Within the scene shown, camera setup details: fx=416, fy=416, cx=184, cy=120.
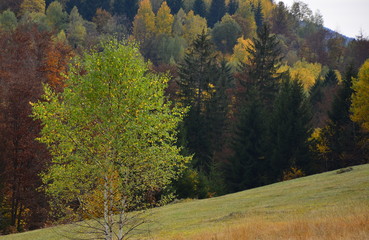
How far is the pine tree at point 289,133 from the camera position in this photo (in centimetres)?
4931

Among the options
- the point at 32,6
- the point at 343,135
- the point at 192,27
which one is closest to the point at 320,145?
the point at 343,135

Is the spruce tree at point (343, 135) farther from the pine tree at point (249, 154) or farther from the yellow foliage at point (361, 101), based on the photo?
the pine tree at point (249, 154)

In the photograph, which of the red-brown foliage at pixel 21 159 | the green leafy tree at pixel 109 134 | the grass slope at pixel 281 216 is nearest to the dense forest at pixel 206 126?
the red-brown foliage at pixel 21 159

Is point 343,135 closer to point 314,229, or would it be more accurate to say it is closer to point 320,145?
point 320,145

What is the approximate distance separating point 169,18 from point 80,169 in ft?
512

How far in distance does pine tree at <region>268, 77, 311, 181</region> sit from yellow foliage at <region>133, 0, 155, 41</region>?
333ft

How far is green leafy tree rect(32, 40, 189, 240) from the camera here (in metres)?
16.5

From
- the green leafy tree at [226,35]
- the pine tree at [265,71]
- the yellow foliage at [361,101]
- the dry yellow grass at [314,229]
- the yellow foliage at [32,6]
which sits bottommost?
the dry yellow grass at [314,229]

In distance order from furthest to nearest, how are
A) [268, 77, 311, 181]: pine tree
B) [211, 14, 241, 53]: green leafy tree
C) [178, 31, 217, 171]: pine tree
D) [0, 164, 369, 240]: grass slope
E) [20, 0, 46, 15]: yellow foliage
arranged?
1. [211, 14, 241, 53]: green leafy tree
2. [20, 0, 46, 15]: yellow foliage
3. [178, 31, 217, 171]: pine tree
4. [268, 77, 311, 181]: pine tree
5. [0, 164, 369, 240]: grass slope

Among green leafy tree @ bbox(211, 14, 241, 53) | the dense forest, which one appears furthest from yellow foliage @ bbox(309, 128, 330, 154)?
green leafy tree @ bbox(211, 14, 241, 53)

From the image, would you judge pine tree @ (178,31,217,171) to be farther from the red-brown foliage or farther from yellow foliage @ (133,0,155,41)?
yellow foliage @ (133,0,155,41)

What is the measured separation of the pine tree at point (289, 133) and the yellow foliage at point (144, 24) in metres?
101

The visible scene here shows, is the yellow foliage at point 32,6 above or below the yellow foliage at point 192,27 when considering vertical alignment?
above

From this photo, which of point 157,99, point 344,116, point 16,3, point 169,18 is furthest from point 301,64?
point 157,99
